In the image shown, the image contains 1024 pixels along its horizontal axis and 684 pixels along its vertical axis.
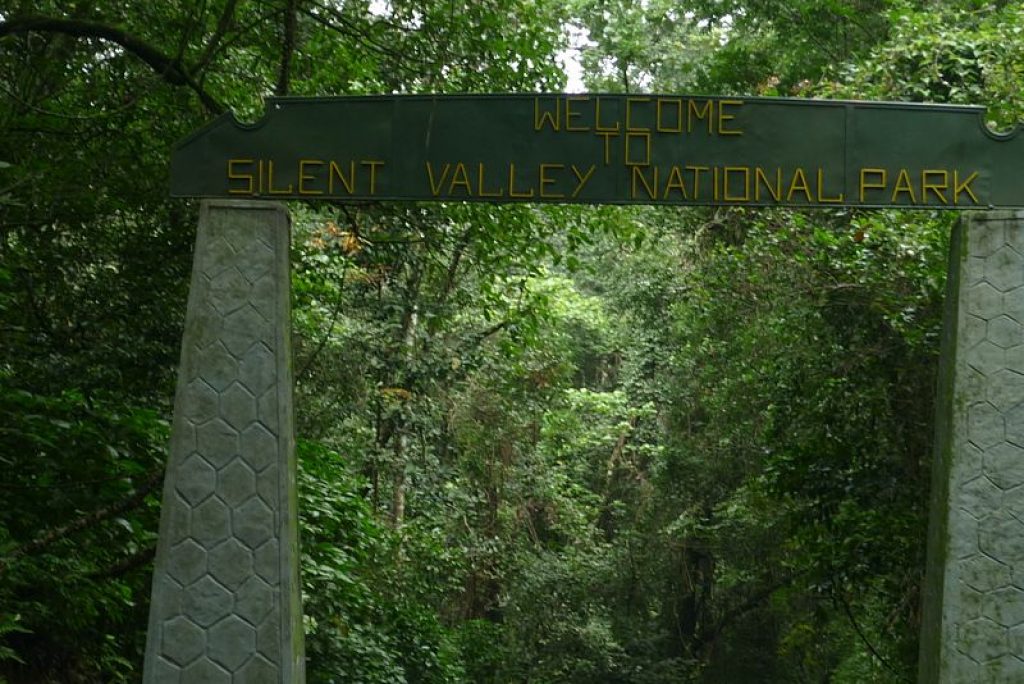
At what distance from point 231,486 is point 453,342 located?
9502 mm

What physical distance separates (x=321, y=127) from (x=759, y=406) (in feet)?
26.3

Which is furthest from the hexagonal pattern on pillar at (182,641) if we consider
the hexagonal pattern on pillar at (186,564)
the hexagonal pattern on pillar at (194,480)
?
the hexagonal pattern on pillar at (194,480)

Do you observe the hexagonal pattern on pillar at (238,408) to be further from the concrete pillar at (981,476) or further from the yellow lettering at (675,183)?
the concrete pillar at (981,476)

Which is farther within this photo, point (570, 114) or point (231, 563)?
point (570, 114)

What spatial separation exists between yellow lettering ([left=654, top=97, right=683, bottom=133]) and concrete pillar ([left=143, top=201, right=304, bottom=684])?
1780 mm

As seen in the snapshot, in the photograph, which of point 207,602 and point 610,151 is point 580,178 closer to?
point 610,151

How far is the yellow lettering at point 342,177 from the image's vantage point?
5.61 metres

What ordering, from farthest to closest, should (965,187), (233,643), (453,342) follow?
(453,342) → (965,187) → (233,643)

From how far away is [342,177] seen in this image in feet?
18.4

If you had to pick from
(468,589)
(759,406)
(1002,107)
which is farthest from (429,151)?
(468,589)

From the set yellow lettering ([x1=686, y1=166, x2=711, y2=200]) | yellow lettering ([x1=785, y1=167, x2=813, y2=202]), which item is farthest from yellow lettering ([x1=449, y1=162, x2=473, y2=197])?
yellow lettering ([x1=785, y1=167, x2=813, y2=202])

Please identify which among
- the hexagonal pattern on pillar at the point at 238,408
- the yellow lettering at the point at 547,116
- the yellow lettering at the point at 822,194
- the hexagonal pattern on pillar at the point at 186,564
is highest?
the yellow lettering at the point at 547,116

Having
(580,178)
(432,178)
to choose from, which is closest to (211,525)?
(432,178)

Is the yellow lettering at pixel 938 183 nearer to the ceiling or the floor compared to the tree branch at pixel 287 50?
nearer to the floor
